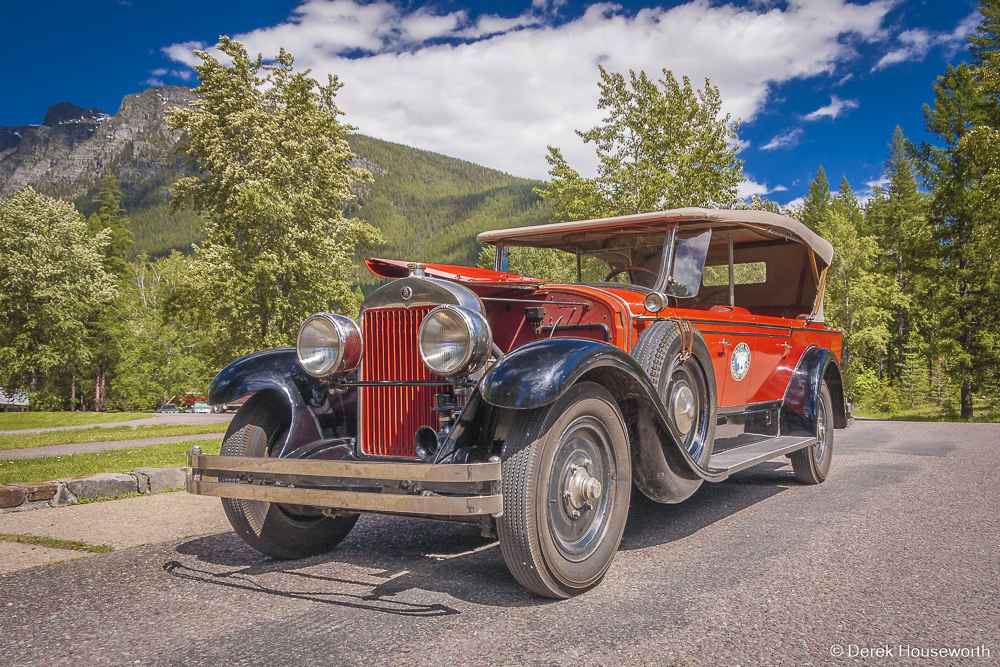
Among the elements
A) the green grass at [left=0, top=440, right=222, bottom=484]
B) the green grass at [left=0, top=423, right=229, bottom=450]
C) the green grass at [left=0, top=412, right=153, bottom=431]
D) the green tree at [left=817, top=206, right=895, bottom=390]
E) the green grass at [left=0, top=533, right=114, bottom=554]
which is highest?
the green tree at [left=817, top=206, right=895, bottom=390]

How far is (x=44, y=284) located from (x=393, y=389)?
117 feet

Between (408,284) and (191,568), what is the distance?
1.95 m

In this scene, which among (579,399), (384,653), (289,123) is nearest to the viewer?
(384,653)

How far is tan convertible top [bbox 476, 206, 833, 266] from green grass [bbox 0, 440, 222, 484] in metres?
3.88

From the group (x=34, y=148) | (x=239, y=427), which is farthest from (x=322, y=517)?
(x=34, y=148)

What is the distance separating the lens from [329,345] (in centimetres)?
371

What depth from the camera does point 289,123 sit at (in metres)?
20.8

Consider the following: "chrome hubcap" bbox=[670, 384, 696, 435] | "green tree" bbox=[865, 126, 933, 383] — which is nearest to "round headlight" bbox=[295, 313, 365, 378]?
"chrome hubcap" bbox=[670, 384, 696, 435]

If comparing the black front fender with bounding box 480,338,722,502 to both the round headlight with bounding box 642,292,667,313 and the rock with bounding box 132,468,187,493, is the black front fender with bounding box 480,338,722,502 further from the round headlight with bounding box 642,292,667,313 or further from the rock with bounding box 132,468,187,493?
the rock with bounding box 132,468,187,493

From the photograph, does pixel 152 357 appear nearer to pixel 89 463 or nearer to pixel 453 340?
pixel 89 463

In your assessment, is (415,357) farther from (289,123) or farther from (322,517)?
(289,123)

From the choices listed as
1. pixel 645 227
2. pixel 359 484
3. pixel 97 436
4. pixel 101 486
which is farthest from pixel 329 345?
pixel 97 436

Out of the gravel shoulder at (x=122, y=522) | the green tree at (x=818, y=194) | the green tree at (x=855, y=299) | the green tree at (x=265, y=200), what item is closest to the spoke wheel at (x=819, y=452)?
the gravel shoulder at (x=122, y=522)

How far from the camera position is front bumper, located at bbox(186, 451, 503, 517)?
8.76 feet
